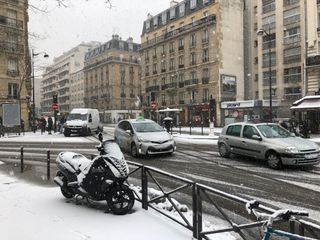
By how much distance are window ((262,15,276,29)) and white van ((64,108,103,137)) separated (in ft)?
98.3

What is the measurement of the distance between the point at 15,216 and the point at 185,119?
52132 millimetres

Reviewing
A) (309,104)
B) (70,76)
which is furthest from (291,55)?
(70,76)

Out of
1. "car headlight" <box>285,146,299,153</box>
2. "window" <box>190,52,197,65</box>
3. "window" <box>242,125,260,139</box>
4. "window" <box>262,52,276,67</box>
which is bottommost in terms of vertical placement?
"car headlight" <box>285,146,299,153</box>

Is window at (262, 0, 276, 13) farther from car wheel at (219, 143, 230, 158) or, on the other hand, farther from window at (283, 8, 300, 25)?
car wheel at (219, 143, 230, 158)

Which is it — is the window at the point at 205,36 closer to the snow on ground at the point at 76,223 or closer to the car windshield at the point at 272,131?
the car windshield at the point at 272,131

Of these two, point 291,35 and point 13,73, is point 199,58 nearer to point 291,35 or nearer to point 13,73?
point 291,35

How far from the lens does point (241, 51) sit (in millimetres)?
58094

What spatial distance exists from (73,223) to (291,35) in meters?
47.9

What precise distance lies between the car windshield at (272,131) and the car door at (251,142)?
8.8 inches

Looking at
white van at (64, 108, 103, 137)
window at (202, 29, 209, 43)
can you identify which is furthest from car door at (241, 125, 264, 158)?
window at (202, 29, 209, 43)

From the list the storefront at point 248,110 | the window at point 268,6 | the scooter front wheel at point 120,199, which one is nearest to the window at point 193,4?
the window at point 268,6

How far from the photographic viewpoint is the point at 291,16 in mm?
48500

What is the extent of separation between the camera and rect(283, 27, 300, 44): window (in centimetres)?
4775

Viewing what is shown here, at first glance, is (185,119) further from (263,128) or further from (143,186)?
(143,186)
